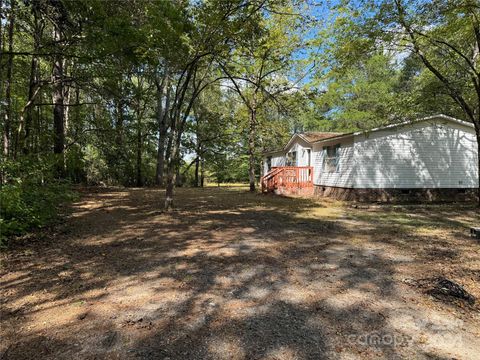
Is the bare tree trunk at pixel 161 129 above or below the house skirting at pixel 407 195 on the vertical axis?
above

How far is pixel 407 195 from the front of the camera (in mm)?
13383

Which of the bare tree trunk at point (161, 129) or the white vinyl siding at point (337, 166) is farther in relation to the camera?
the bare tree trunk at point (161, 129)

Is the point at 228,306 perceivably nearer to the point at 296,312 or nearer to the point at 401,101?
the point at 296,312

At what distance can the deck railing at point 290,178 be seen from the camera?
1673cm

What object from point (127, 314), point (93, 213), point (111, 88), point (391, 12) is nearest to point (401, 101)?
point (391, 12)

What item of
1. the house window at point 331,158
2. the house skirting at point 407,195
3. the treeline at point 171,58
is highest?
the treeline at point 171,58

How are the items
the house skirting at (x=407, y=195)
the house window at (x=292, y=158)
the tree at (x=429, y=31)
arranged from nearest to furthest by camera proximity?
the tree at (x=429, y=31)
the house skirting at (x=407, y=195)
the house window at (x=292, y=158)

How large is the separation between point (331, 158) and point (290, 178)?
2.60m

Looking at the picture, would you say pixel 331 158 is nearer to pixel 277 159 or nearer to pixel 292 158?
pixel 292 158

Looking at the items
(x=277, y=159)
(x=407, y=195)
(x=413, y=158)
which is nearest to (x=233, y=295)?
(x=407, y=195)

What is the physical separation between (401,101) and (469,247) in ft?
27.1

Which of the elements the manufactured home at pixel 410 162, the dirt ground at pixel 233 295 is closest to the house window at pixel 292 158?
the manufactured home at pixel 410 162

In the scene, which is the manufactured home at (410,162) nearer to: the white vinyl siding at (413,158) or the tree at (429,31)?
the white vinyl siding at (413,158)

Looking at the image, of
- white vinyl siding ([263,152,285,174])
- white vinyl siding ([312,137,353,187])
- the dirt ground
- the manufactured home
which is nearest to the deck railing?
white vinyl siding ([312,137,353,187])
